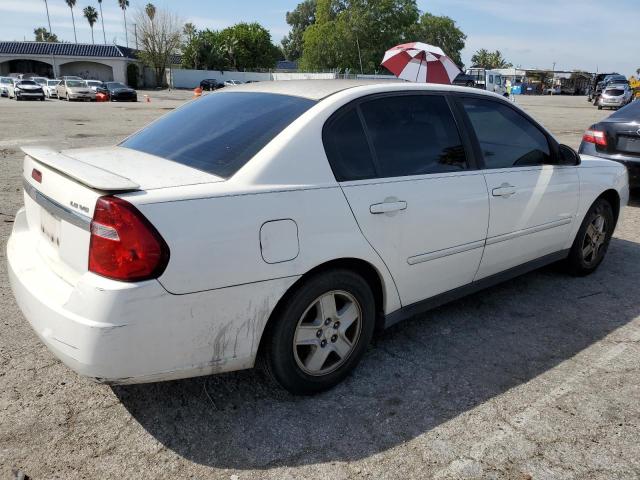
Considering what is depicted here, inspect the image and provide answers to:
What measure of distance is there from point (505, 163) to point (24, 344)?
10.8 feet

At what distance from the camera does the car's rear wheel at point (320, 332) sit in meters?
2.60

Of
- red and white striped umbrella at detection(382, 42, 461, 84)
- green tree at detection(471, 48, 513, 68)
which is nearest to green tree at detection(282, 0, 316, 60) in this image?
green tree at detection(471, 48, 513, 68)

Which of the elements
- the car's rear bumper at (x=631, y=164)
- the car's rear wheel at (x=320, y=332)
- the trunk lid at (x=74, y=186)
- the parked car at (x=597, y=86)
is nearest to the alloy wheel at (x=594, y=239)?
the car's rear wheel at (x=320, y=332)

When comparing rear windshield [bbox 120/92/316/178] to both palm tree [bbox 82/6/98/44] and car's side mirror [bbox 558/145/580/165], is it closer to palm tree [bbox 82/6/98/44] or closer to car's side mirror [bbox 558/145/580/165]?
car's side mirror [bbox 558/145/580/165]

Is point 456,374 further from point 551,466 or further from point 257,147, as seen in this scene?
point 257,147

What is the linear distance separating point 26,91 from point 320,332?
128 feet

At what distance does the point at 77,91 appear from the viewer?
113ft

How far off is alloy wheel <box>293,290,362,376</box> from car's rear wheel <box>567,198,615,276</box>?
249cm

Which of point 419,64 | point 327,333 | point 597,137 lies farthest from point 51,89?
point 327,333

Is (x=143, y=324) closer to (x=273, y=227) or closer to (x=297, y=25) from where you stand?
(x=273, y=227)

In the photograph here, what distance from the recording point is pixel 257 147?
2.63m

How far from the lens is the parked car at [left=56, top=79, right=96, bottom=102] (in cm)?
3466

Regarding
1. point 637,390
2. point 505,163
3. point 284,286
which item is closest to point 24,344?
point 284,286

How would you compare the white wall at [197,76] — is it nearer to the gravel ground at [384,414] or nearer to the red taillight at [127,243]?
the gravel ground at [384,414]
